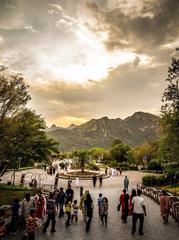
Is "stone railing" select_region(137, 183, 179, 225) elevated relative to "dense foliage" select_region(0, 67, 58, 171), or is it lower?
lower

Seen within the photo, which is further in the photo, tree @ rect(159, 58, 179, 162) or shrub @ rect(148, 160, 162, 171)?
shrub @ rect(148, 160, 162, 171)

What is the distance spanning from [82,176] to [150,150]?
31.1 meters

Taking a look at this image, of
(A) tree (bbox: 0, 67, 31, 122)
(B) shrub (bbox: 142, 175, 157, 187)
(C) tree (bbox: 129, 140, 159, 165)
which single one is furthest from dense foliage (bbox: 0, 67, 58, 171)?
(C) tree (bbox: 129, 140, 159, 165)

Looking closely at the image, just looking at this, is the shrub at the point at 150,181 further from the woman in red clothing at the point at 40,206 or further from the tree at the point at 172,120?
the woman in red clothing at the point at 40,206

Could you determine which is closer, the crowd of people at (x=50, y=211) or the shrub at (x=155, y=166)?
the crowd of people at (x=50, y=211)

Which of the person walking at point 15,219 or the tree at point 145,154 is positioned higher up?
the tree at point 145,154

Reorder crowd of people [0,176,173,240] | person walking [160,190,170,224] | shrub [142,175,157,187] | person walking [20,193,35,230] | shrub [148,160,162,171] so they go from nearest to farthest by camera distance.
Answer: crowd of people [0,176,173,240] < person walking [20,193,35,230] < person walking [160,190,170,224] < shrub [142,175,157,187] < shrub [148,160,162,171]

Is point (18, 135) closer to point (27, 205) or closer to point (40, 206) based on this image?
point (40, 206)

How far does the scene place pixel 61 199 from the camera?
52.7ft

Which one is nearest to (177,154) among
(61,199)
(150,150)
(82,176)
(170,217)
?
(170,217)

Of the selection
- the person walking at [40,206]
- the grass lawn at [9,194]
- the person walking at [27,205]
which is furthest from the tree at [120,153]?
the person walking at [27,205]

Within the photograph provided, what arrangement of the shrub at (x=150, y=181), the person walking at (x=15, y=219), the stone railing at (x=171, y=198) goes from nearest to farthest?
the person walking at (x=15, y=219) → the stone railing at (x=171, y=198) → the shrub at (x=150, y=181)

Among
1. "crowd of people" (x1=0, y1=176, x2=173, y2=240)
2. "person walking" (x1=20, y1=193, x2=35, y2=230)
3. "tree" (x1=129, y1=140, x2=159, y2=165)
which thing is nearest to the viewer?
"crowd of people" (x1=0, y1=176, x2=173, y2=240)

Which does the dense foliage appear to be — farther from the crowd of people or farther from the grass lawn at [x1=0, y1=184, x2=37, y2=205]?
the crowd of people
